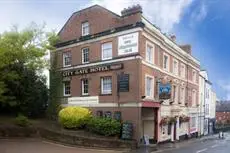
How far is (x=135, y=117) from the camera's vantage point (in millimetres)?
25391

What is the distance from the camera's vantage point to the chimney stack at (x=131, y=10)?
86.2ft

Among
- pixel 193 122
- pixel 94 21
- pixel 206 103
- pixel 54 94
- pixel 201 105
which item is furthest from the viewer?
pixel 206 103

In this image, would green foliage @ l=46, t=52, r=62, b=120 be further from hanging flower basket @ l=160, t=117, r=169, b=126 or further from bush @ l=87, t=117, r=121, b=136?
hanging flower basket @ l=160, t=117, r=169, b=126

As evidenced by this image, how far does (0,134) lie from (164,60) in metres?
17.4

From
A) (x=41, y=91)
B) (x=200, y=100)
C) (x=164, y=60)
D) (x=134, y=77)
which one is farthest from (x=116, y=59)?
(x=200, y=100)

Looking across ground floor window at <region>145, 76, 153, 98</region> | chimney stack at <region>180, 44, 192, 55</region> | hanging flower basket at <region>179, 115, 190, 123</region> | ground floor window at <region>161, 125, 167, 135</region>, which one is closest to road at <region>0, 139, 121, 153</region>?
ground floor window at <region>145, 76, 153, 98</region>

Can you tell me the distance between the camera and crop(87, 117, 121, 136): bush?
25078 millimetres

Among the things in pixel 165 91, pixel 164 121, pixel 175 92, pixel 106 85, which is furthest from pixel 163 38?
pixel 164 121

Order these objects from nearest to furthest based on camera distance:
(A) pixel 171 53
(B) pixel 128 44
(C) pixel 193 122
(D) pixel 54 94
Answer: (B) pixel 128 44 → (D) pixel 54 94 → (A) pixel 171 53 → (C) pixel 193 122

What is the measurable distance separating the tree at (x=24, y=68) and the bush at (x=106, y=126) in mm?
7813

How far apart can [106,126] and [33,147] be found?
6650 mm

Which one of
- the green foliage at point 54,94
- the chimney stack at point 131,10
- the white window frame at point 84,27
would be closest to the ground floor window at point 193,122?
the green foliage at point 54,94

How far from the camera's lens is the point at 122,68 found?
26.5m

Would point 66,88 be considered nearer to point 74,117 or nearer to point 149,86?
point 74,117
